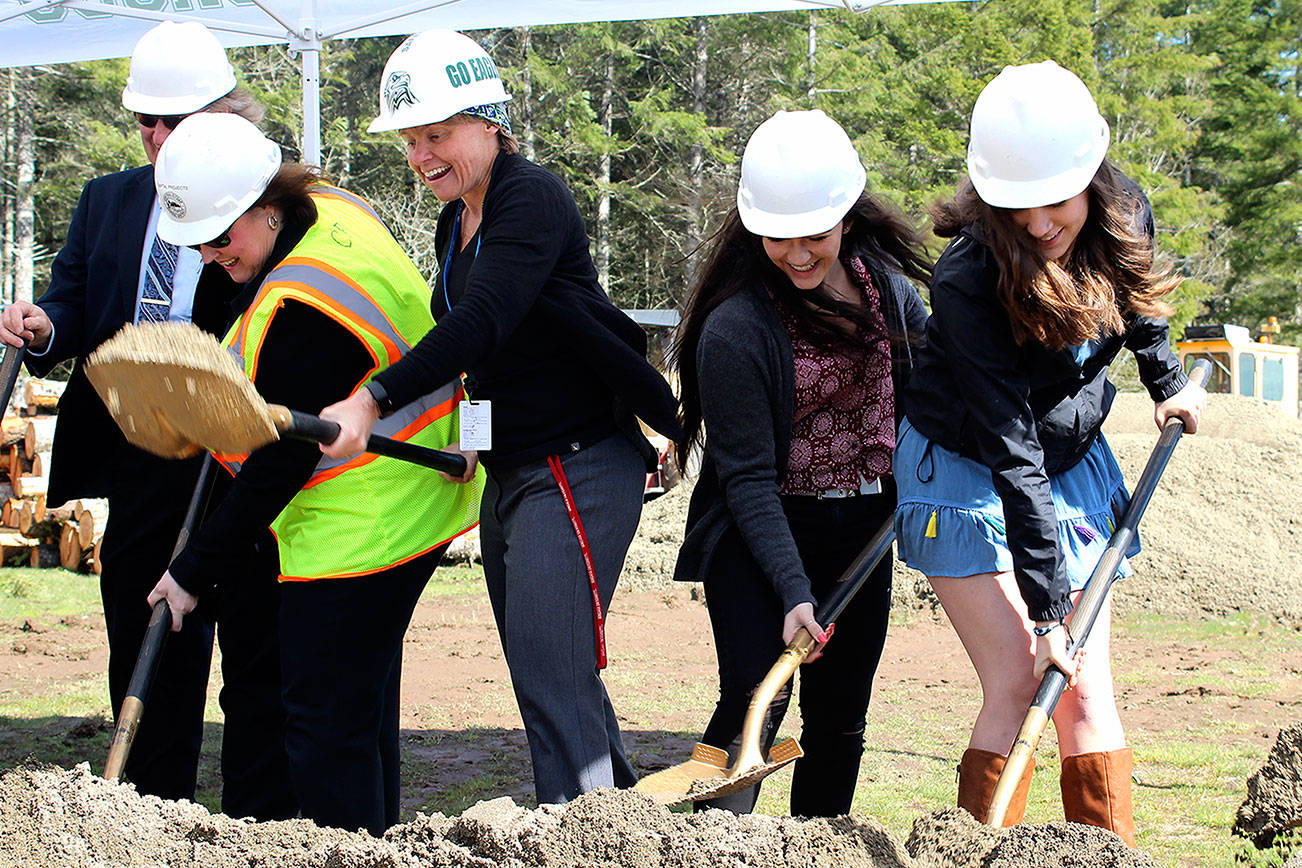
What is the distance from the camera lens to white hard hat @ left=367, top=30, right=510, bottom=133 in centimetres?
258

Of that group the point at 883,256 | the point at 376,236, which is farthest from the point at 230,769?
the point at 883,256

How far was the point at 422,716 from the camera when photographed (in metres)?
5.27

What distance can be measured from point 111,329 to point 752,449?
1.73m

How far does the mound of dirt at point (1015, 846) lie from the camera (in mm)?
2018

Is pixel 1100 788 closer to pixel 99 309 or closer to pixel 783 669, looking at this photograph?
pixel 783 669

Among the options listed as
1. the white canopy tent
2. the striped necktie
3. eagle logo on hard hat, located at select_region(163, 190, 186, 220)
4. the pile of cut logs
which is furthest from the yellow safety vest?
the pile of cut logs

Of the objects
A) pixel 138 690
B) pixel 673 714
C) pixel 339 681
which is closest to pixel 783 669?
pixel 339 681

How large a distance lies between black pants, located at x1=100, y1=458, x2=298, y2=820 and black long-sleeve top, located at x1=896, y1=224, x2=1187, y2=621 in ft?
5.46

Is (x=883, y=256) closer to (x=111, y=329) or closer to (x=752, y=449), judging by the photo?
(x=752, y=449)

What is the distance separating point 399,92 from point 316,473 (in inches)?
33.1

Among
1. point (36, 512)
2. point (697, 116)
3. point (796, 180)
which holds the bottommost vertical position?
point (36, 512)

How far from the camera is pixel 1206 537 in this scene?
7988 mm

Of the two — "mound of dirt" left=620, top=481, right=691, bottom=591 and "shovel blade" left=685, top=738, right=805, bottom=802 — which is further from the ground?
"shovel blade" left=685, top=738, right=805, bottom=802

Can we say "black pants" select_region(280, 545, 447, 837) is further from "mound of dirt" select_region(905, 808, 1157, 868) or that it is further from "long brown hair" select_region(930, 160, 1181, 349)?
"long brown hair" select_region(930, 160, 1181, 349)
